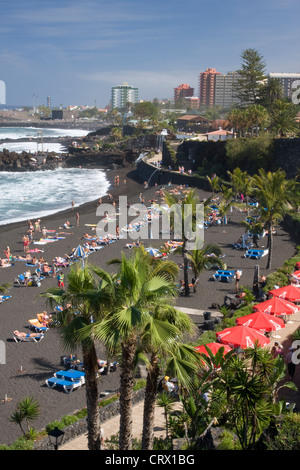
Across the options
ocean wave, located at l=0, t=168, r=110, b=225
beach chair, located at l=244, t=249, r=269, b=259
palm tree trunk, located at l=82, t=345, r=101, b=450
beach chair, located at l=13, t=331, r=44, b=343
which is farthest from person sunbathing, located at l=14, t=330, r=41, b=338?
ocean wave, located at l=0, t=168, r=110, b=225

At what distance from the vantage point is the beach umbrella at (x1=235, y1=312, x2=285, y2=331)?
13.6 m

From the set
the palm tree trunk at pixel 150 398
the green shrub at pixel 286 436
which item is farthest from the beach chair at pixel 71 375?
the green shrub at pixel 286 436

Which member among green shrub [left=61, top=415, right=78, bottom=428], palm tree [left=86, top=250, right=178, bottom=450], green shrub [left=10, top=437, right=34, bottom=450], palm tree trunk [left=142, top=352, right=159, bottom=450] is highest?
palm tree [left=86, top=250, right=178, bottom=450]

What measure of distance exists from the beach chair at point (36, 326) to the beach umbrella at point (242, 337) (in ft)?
21.6

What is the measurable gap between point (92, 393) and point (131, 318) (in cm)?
205

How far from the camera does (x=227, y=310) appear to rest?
681 inches

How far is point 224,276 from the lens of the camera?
2148cm

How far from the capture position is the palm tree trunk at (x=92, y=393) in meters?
8.03

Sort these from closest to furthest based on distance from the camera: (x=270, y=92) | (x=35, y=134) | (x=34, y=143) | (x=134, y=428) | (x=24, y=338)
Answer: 1. (x=134, y=428)
2. (x=24, y=338)
3. (x=270, y=92)
4. (x=34, y=143)
5. (x=35, y=134)

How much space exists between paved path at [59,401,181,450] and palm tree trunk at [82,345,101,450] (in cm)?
164

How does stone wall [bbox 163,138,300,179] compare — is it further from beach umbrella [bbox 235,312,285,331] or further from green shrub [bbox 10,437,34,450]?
green shrub [bbox 10,437,34,450]

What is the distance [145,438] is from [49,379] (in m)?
6.13

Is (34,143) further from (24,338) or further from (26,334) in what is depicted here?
(24,338)

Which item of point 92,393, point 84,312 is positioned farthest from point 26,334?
point 84,312
